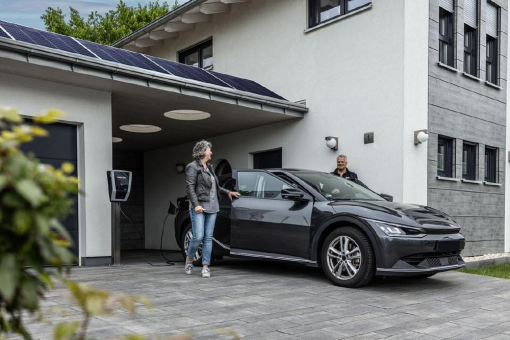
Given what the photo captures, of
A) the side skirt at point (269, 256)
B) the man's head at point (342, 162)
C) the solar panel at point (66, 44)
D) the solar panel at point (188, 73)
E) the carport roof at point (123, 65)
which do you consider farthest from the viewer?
the solar panel at point (188, 73)

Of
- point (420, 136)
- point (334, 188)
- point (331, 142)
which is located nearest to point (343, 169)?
point (331, 142)

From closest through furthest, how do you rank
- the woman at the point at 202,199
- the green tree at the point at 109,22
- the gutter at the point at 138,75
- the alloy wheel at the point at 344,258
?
the alloy wheel at the point at 344,258
the woman at the point at 202,199
the gutter at the point at 138,75
the green tree at the point at 109,22

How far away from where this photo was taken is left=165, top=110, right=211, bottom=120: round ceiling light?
11.4m

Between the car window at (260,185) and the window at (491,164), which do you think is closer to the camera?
the car window at (260,185)

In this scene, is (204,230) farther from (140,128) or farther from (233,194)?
(140,128)

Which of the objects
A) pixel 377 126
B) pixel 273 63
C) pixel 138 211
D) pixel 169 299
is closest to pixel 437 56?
pixel 377 126

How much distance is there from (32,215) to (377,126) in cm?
986

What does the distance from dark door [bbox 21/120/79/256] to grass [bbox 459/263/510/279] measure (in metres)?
6.86

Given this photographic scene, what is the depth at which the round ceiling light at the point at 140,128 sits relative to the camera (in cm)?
1295

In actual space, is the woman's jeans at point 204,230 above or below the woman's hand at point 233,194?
below

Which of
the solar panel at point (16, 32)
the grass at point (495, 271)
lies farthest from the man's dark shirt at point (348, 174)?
the solar panel at point (16, 32)

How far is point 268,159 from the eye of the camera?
1306cm

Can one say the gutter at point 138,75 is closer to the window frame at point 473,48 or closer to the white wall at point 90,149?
the white wall at point 90,149

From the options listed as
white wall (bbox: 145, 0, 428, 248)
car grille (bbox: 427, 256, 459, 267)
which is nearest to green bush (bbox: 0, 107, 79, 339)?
car grille (bbox: 427, 256, 459, 267)
